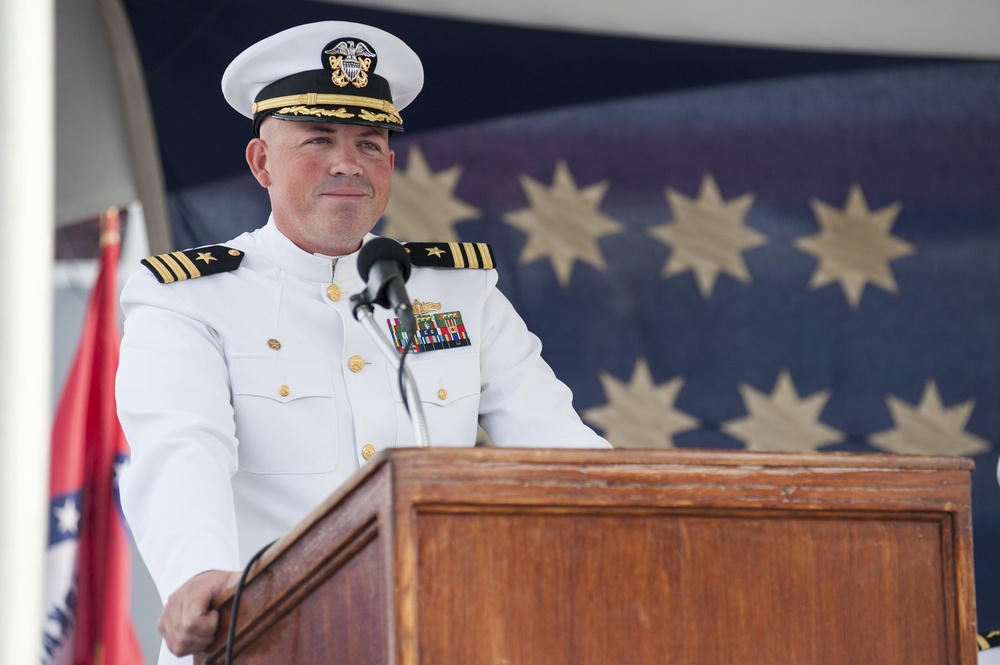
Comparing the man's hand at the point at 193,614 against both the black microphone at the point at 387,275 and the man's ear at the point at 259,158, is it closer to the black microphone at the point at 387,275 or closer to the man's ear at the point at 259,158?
the black microphone at the point at 387,275

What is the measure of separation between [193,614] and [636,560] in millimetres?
547

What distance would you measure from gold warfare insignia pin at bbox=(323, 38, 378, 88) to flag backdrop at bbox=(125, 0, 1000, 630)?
4.93 ft

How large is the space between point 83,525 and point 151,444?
190cm

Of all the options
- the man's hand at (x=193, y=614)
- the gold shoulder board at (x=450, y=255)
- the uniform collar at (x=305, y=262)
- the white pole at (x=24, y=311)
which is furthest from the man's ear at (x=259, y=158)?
the man's hand at (x=193, y=614)

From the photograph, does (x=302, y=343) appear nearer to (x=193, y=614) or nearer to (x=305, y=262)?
(x=305, y=262)

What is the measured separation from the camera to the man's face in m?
2.17

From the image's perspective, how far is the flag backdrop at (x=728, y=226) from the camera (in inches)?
153

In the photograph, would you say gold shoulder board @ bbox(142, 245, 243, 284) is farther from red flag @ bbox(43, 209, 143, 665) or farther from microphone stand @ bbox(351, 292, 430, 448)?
red flag @ bbox(43, 209, 143, 665)

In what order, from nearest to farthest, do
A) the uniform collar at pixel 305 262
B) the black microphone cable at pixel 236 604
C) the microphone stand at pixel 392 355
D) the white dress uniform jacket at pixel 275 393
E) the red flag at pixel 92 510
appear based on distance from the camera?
1. the black microphone cable at pixel 236 604
2. the microphone stand at pixel 392 355
3. the white dress uniform jacket at pixel 275 393
4. the uniform collar at pixel 305 262
5. the red flag at pixel 92 510

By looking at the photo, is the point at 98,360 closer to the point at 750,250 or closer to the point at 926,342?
the point at 750,250

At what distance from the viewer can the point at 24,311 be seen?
2559 millimetres

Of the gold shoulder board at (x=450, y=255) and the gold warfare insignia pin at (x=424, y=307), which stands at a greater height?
the gold shoulder board at (x=450, y=255)

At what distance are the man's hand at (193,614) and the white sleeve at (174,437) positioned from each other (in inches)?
2.4

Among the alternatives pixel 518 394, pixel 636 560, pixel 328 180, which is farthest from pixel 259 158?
pixel 636 560
